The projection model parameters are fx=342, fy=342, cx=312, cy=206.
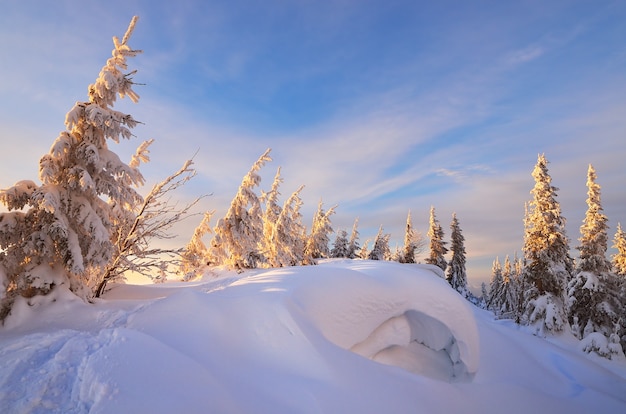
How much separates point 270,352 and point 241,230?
54.6 feet

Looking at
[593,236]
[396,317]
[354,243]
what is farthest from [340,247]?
[396,317]

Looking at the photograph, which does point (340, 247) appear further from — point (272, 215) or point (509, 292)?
point (509, 292)

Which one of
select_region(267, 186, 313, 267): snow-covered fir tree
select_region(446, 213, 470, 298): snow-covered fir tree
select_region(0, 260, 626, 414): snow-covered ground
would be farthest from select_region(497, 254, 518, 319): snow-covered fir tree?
select_region(0, 260, 626, 414): snow-covered ground

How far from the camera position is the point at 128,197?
30.2ft

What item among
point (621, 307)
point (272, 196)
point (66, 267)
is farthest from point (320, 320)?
point (621, 307)

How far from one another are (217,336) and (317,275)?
2846 mm

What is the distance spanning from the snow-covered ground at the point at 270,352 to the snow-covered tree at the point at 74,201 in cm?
73

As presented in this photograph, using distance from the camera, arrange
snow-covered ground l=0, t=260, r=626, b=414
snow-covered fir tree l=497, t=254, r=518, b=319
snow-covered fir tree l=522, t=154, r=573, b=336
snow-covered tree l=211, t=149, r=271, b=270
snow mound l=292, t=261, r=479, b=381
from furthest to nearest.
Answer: snow-covered fir tree l=497, t=254, r=518, b=319, snow-covered fir tree l=522, t=154, r=573, b=336, snow-covered tree l=211, t=149, r=271, b=270, snow mound l=292, t=261, r=479, b=381, snow-covered ground l=0, t=260, r=626, b=414

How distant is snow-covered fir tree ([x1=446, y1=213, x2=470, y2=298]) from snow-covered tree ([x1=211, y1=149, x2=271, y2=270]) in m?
29.9

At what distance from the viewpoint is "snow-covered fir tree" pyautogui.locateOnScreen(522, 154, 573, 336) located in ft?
76.6

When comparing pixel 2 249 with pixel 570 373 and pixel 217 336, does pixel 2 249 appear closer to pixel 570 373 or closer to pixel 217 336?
pixel 217 336

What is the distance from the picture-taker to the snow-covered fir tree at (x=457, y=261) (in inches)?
1677

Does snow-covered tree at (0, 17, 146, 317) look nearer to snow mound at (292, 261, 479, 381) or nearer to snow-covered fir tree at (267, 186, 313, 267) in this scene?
snow mound at (292, 261, 479, 381)

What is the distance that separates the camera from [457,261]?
142 ft
